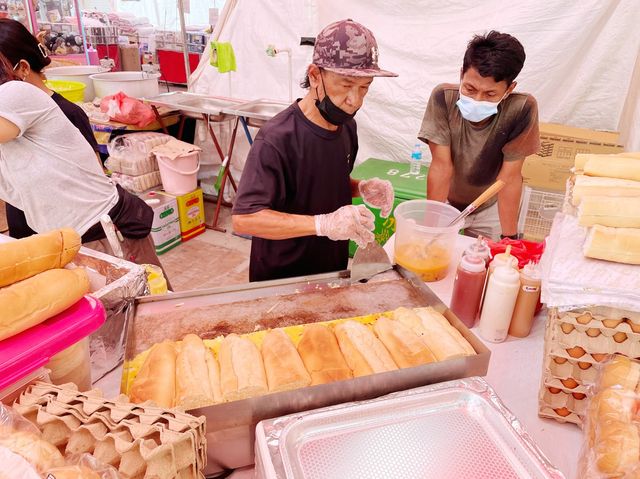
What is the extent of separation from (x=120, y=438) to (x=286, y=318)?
74 cm

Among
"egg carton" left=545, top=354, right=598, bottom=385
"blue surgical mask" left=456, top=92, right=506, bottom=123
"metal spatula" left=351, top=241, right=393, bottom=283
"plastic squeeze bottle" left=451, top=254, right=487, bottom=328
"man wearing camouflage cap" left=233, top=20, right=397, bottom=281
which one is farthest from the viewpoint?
"blue surgical mask" left=456, top=92, right=506, bottom=123

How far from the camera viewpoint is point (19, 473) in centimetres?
68

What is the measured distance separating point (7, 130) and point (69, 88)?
3253 millimetres

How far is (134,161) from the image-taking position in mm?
4965

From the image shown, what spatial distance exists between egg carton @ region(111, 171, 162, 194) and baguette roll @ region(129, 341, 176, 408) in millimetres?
4154

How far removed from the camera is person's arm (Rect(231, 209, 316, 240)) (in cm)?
188

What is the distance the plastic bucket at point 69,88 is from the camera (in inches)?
190

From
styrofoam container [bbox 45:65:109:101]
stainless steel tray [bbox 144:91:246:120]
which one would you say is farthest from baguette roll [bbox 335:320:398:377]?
styrofoam container [bbox 45:65:109:101]

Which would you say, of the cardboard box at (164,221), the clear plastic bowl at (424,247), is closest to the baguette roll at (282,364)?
the clear plastic bowl at (424,247)

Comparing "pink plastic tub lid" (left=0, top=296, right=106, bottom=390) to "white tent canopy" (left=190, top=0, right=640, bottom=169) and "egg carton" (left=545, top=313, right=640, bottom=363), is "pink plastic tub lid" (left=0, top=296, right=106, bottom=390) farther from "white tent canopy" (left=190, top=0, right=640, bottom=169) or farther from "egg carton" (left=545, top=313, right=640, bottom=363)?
"white tent canopy" (left=190, top=0, right=640, bottom=169)

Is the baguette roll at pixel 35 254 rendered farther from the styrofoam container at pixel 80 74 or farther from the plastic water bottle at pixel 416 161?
the styrofoam container at pixel 80 74

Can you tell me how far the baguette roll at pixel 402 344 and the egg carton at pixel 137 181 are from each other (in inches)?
168

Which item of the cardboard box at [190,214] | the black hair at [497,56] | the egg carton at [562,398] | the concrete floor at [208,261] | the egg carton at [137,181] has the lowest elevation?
the concrete floor at [208,261]

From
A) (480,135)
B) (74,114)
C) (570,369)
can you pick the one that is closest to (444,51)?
(480,135)
